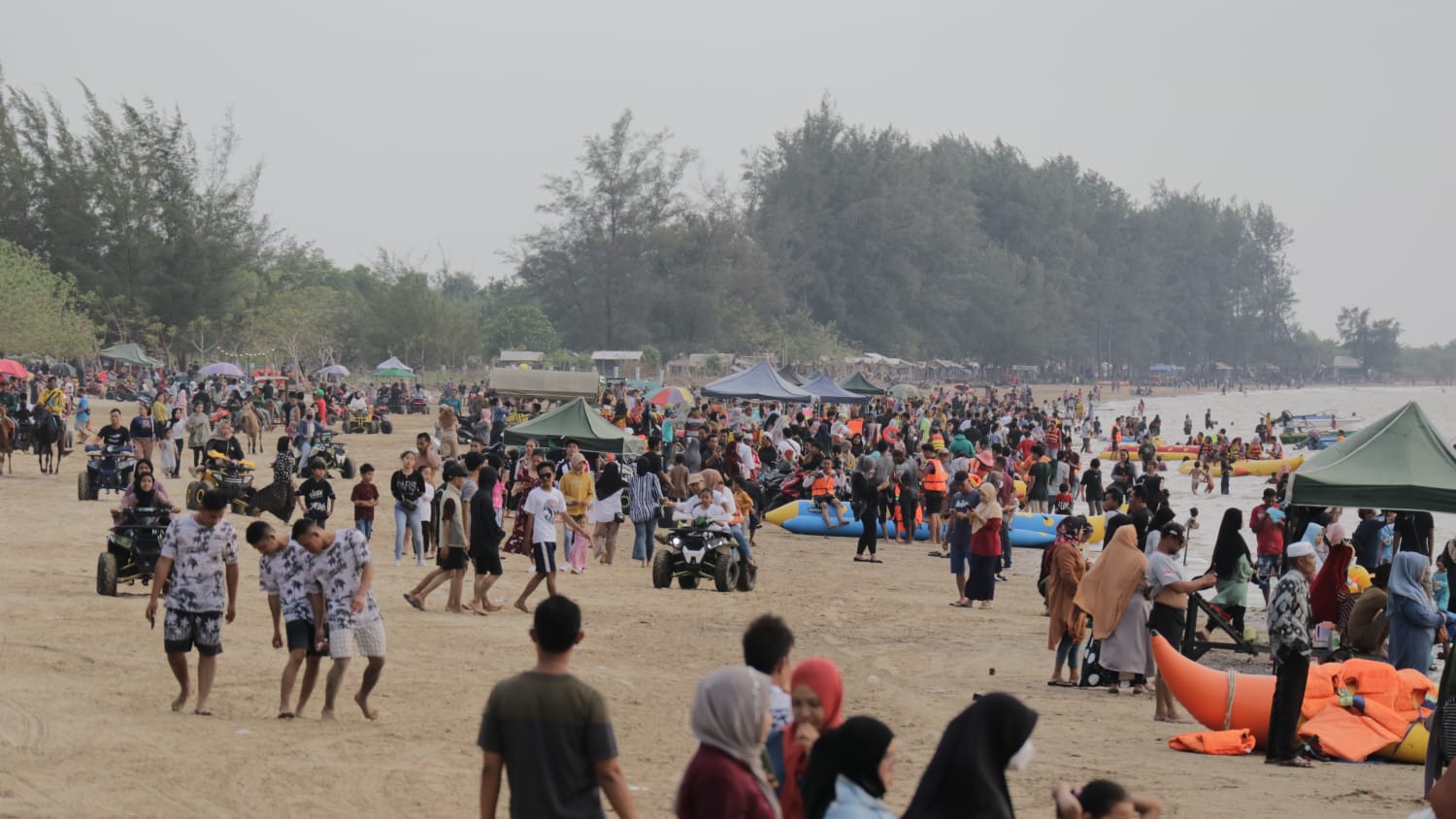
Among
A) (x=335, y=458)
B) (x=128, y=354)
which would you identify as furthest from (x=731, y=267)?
(x=335, y=458)

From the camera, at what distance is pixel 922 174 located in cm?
10719

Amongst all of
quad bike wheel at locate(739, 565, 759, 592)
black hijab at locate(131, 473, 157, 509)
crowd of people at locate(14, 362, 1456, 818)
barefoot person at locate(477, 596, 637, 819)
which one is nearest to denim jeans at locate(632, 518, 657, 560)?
crowd of people at locate(14, 362, 1456, 818)

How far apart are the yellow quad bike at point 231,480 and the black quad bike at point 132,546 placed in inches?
266

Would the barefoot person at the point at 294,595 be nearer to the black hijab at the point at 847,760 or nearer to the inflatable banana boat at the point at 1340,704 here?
the black hijab at the point at 847,760

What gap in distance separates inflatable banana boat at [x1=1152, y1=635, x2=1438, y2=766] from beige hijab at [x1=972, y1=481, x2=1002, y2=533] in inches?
183

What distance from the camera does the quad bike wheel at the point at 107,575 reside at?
12.9 metres

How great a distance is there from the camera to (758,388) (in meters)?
36.9

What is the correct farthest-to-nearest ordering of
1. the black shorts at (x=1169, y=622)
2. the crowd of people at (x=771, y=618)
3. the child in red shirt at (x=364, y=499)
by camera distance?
1. the child in red shirt at (x=364, y=499)
2. the black shorts at (x=1169, y=622)
3. the crowd of people at (x=771, y=618)

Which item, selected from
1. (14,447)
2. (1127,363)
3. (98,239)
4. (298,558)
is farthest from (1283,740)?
(1127,363)

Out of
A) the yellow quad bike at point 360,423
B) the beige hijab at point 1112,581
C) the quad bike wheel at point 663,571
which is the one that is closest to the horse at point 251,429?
the yellow quad bike at point 360,423

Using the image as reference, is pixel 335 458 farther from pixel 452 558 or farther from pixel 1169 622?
pixel 1169 622

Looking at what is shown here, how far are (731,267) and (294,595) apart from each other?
7934 cm

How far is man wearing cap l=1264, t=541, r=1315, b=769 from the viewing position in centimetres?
880

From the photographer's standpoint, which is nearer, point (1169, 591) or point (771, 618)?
point (771, 618)
